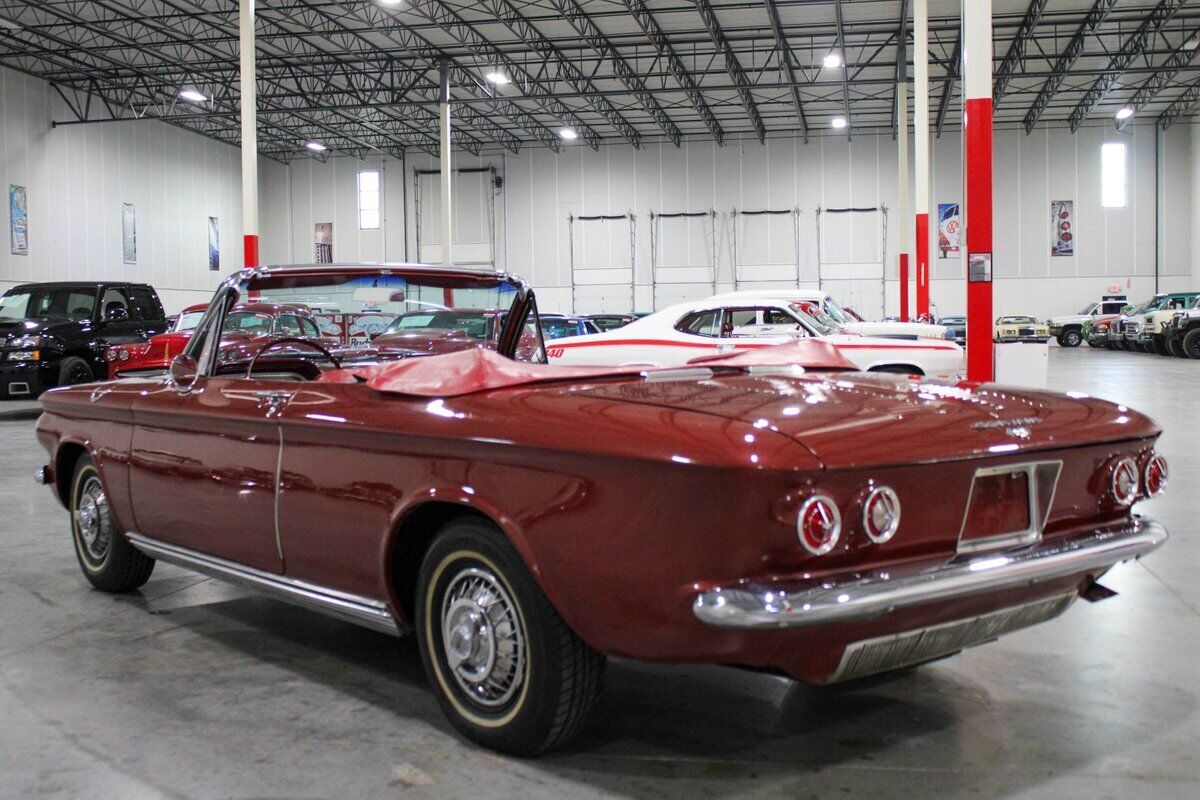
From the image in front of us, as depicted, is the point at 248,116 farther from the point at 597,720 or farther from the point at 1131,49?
the point at 1131,49

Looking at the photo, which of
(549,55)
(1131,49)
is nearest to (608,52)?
(549,55)

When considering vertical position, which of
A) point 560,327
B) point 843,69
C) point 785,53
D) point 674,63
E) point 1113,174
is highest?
point 674,63

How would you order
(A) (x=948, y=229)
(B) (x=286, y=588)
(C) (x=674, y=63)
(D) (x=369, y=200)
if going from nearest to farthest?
(B) (x=286, y=588), (C) (x=674, y=63), (A) (x=948, y=229), (D) (x=369, y=200)

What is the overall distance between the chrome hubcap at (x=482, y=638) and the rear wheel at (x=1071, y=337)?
34999 mm

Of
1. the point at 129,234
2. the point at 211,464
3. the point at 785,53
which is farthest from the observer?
the point at 129,234

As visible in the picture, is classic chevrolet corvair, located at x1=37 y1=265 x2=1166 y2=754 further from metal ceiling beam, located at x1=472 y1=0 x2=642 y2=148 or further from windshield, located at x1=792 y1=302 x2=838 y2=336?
metal ceiling beam, located at x1=472 y1=0 x2=642 y2=148

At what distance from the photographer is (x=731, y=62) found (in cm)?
2639

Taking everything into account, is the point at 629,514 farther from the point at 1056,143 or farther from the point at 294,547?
the point at 1056,143

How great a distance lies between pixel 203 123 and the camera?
3412cm

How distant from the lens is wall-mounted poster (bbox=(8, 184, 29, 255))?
1028 inches

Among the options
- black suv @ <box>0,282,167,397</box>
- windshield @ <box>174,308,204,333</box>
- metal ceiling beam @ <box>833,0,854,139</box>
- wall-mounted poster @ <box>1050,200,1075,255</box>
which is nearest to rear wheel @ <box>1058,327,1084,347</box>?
wall-mounted poster @ <box>1050,200,1075,255</box>

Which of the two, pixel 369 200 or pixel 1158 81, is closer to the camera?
pixel 1158 81

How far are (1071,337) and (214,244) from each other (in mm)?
27153

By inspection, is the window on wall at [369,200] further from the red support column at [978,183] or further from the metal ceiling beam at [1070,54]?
the red support column at [978,183]
